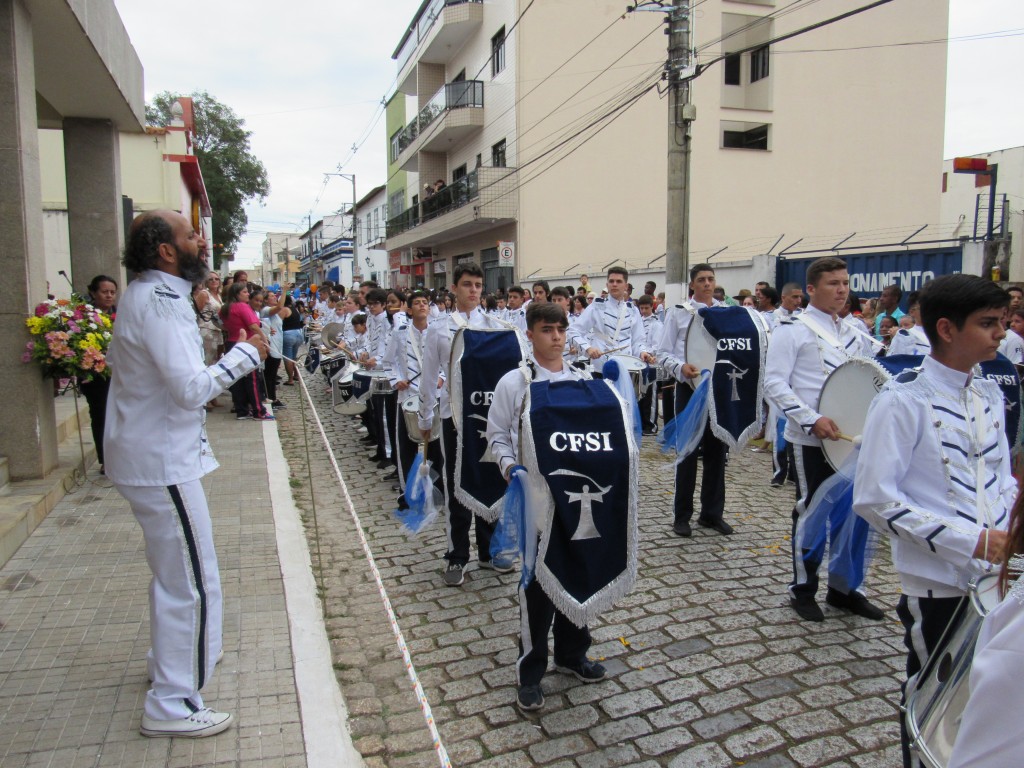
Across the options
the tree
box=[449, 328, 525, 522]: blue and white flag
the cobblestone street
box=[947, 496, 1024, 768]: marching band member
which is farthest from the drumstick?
the tree

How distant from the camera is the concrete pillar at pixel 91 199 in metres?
9.80

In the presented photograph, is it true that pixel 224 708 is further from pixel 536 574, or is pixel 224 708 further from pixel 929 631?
pixel 929 631

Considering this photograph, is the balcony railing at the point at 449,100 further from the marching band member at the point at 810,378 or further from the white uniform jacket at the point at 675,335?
the marching band member at the point at 810,378

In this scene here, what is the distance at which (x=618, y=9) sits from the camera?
2566 centimetres

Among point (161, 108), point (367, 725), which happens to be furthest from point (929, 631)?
point (161, 108)

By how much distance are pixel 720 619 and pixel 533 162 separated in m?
23.3

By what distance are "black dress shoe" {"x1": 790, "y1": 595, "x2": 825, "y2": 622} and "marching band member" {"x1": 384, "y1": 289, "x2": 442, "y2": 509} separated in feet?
11.0

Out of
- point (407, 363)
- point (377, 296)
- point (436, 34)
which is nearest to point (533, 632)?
point (407, 363)

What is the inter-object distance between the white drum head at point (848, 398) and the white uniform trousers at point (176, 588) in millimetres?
3390

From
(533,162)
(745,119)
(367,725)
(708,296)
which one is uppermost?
(745,119)

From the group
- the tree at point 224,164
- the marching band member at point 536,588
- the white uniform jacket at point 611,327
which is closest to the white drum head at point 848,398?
the marching band member at point 536,588

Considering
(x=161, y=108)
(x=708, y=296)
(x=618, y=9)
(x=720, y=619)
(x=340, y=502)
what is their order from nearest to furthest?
(x=720, y=619) < (x=708, y=296) < (x=340, y=502) < (x=618, y=9) < (x=161, y=108)

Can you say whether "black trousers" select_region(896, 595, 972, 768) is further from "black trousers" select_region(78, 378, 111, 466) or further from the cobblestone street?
"black trousers" select_region(78, 378, 111, 466)

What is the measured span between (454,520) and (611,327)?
511 cm
